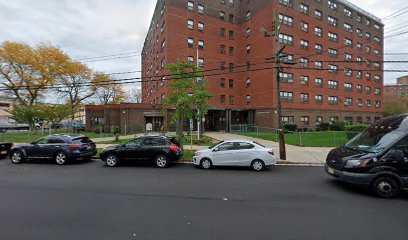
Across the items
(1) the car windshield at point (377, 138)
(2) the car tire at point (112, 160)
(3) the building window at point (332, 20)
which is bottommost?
(2) the car tire at point (112, 160)

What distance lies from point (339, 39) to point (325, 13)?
5411mm

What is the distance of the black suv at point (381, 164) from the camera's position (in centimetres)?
525

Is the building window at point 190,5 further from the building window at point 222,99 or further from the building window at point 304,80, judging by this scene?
the building window at point 304,80

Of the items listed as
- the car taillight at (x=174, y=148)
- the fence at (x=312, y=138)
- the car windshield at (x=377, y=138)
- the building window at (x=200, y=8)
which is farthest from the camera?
the building window at (x=200, y=8)

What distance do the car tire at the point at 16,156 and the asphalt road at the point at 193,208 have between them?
3.50m

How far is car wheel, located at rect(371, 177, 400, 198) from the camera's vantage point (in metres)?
5.22

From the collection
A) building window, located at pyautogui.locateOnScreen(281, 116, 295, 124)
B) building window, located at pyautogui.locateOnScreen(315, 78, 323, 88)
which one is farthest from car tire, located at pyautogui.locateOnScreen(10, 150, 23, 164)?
building window, located at pyautogui.locateOnScreen(315, 78, 323, 88)

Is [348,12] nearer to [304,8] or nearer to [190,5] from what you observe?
[304,8]

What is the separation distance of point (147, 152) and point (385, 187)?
8.58 metres

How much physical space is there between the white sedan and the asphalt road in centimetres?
101

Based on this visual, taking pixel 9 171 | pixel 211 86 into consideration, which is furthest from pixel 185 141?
pixel 211 86

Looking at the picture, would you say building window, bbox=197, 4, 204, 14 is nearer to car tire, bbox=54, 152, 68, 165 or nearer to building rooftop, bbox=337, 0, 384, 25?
building rooftop, bbox=337, 0, 384, 25

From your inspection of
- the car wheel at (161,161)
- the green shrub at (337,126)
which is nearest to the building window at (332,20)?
the green shrub at (337,126)

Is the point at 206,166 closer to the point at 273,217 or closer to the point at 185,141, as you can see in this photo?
the point at 273,217
